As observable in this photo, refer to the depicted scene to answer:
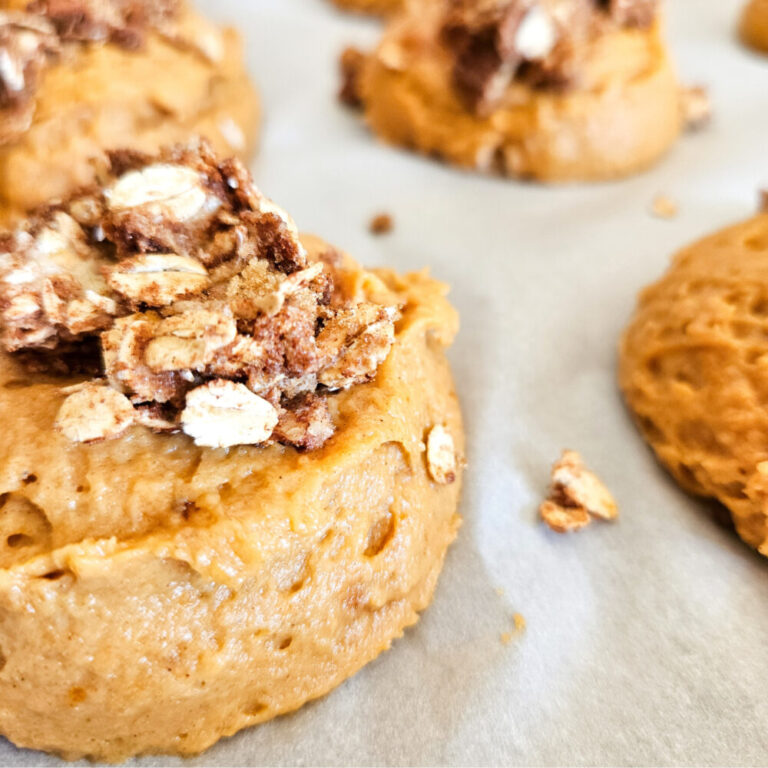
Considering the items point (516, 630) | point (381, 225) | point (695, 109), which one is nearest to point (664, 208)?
point (695, 109)

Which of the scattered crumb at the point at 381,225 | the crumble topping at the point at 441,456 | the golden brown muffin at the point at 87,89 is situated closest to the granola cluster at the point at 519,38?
the scattered crumb at the point at 381,225

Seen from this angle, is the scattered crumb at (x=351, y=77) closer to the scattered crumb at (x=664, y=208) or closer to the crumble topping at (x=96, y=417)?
the scattered crumb at (x=664, y=208)

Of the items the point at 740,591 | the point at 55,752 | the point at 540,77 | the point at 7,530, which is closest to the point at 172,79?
the point at 540,77

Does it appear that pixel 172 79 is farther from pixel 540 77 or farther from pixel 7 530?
pixel 7 530

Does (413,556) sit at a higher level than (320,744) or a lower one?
higher

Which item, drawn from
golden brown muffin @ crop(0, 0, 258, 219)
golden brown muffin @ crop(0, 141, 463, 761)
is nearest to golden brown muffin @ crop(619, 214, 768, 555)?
golden brown muffin @ crop(0, 141, 463, 761)

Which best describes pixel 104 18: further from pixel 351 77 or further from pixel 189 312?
pixel 189 312
